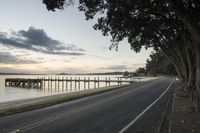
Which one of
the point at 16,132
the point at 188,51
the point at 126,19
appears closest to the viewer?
the point at 16,132

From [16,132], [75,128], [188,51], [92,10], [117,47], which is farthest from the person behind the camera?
[117,47]

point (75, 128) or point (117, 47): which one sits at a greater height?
point (117, 47)

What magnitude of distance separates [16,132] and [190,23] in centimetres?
878

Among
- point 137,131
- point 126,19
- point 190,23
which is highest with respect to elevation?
point 126,19

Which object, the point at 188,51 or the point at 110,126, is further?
the point at 188,51

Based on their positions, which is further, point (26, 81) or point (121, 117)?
point (26, 81)

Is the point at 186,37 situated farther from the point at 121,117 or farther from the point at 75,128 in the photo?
the point at 75,128

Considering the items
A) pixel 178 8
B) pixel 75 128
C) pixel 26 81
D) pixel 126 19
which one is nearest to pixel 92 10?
pixel 126 19

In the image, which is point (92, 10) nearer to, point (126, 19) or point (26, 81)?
point (126, 19)

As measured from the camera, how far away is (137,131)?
11109 mm

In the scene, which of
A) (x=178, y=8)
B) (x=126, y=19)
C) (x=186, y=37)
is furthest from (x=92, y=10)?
(x=186, y=37)

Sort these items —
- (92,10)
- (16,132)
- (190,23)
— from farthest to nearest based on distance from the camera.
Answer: (92,10)
(190,23)
(16,132)

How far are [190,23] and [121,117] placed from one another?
17.5 ft

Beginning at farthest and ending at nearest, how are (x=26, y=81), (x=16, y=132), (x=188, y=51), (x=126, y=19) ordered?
(x=26, y=81) < (x=188, y=51) < (x=126, y=19) < (x=16, y=132)
